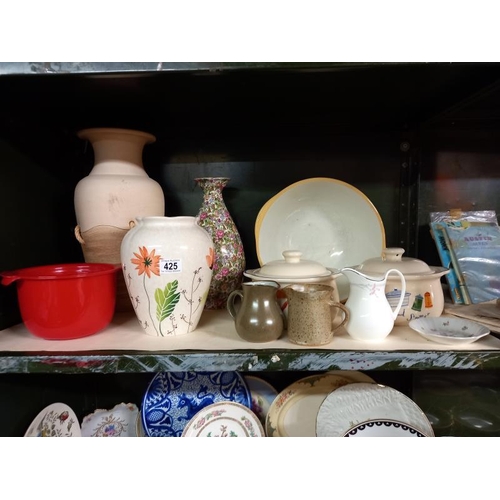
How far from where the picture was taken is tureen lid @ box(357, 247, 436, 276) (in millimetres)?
743

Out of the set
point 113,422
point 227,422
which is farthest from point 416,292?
point 113,422

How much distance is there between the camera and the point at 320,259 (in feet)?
3.14

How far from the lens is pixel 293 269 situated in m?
0.73

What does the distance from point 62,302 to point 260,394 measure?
535 millimetres

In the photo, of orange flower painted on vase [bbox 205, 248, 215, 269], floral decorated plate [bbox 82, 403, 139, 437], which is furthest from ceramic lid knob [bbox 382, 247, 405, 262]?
floral decorated plate [bbox 82, 403, 139, 437]

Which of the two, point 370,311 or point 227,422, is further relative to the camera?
point 227,422

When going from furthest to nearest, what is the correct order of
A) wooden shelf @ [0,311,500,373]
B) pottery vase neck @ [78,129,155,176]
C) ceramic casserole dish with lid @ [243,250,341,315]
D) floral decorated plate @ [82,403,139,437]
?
floral decorated plate @ [82,403,139,437] < pottery vase neck @ [78,129,155,176] < ceramic casserole dish with lid @ [243,250,341,315] < wooden shelf @ [0,311,500,373]

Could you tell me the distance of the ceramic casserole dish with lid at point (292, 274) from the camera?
714 mm

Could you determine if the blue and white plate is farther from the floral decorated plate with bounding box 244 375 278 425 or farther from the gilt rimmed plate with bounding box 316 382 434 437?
the gilt rimmed plate with bounding box 316 382 434 437

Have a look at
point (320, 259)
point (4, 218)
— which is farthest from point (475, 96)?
point (4, 218)

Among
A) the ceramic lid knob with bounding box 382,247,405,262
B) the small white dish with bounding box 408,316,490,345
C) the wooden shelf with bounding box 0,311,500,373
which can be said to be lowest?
the wooden shelf with bounding box 0,311,500,373

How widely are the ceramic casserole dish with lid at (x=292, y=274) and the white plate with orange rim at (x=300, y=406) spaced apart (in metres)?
0.28

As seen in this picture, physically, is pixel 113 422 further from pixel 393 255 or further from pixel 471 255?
pixel 471 255

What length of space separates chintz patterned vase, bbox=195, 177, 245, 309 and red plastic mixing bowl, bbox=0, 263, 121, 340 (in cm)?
25
